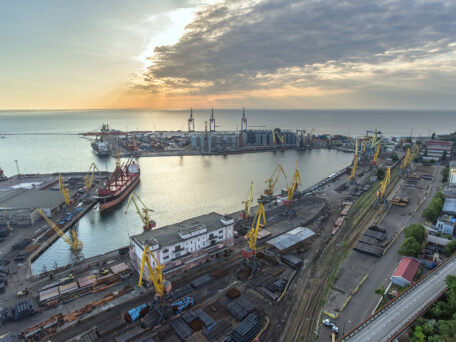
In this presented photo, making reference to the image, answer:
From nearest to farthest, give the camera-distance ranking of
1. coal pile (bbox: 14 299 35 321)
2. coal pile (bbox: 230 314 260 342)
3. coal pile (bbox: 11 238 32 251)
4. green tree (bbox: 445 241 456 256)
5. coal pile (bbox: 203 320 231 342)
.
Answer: coal pile (bbox: 230 314 260 342)
coal pile (bbox: 203 320 231 342)
coal pile (bbox: 14 299 35 321)
green tree (bbox: 445 241 456 256)
coal pile (bbox: 11 238 32 251)

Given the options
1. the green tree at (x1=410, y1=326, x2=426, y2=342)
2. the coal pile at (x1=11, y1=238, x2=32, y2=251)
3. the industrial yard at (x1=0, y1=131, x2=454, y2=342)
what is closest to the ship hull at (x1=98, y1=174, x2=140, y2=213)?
the industrial yard at (x1=0, y1=131, x2=454, y2=342)

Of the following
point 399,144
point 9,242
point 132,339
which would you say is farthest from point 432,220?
point 399,144

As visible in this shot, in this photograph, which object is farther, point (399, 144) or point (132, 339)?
point (399, 144)

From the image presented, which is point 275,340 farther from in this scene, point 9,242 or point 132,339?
point 9,242

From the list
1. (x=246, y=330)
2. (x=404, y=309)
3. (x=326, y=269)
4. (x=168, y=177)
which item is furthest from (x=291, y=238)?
(x=168, y=177)

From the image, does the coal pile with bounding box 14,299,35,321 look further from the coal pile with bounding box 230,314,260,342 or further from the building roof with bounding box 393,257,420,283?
the building roof with bounding box 393,257,420,283

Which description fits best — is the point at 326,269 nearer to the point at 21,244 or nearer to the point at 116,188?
the point at 21,244
